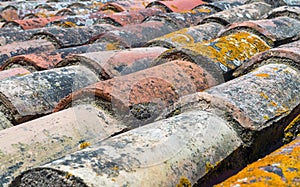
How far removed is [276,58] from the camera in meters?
2.22

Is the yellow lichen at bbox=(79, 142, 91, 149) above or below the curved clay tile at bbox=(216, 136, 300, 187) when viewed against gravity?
below

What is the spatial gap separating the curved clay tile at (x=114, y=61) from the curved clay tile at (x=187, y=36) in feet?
0.91

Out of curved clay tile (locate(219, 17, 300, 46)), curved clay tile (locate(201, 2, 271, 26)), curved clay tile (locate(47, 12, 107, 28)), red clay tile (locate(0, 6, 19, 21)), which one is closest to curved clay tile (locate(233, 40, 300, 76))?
curved clay tile (locate(219, 17, 300, 46))

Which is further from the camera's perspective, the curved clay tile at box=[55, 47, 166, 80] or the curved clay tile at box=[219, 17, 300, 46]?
the curved clay tile at box=[219, 17, 300, 46]

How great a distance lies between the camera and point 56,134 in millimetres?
1592

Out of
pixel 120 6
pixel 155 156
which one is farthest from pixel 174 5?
pixel 155 156

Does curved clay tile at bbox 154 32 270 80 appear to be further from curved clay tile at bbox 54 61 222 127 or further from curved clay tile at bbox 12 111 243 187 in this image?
curved clay tile at bbox 12 111 243 187

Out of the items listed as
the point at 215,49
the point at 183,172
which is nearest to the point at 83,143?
the point at 183,172

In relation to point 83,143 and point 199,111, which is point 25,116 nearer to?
point 83,143

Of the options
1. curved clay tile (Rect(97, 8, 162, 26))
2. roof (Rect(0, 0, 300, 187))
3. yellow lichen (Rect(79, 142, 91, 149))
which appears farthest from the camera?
curved clay tile (Rect(97, 8, 162, 26))

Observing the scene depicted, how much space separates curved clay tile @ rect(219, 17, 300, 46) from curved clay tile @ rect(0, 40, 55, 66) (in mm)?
1311

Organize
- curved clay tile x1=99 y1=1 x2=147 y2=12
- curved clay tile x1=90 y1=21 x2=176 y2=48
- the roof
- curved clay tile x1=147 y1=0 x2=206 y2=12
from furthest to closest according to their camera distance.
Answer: curved clay tile x1=99 y1=1 x2=147 y2=12, curved clay tile x1=147 y1=0 x2=206 y2=12, curved clay tile x1=90 y1=21 x2=176 y2=48, the roof

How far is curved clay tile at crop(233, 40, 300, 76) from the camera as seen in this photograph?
7.03ft

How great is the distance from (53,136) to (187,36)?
169 cm
